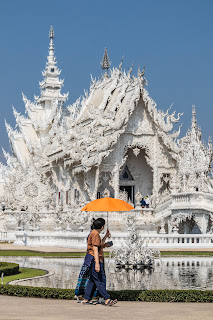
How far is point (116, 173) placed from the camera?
33.5 m

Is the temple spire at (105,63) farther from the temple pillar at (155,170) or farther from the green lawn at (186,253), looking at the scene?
the green lawn at (186,253)

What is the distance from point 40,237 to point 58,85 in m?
28.0

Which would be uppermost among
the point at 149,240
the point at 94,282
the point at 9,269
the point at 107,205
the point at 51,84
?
the point at 51,84

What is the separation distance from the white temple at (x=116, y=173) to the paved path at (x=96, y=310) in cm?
1450

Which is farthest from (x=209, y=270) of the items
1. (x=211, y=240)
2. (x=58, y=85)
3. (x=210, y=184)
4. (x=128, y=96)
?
(x=58, y=85)

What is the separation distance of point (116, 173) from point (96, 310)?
24.9m

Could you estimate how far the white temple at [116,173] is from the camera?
28.5 m

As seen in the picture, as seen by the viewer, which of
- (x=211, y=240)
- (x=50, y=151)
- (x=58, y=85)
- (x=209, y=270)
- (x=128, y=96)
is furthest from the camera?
(x=58, y=85)

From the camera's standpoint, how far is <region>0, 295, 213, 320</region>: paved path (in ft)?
26.3

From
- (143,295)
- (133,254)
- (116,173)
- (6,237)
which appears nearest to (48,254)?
(133,254)

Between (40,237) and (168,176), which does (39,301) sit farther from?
(168,176)

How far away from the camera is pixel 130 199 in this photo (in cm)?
3619

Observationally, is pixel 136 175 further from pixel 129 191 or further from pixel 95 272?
pixel 95 272

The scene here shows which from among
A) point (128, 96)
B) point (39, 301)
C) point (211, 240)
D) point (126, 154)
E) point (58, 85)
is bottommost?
point (39, 301)
